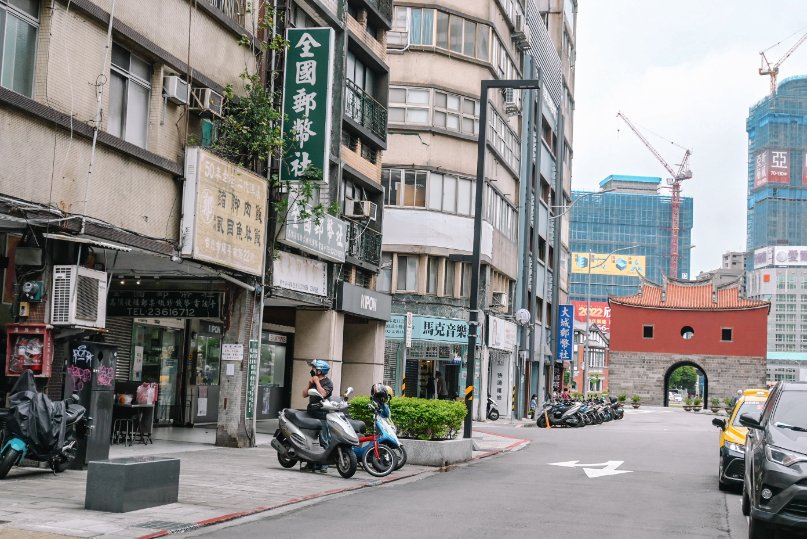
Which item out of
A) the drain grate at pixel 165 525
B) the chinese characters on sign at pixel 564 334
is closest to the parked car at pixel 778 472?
the drain grate at pixel 165 525

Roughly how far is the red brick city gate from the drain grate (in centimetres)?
7701

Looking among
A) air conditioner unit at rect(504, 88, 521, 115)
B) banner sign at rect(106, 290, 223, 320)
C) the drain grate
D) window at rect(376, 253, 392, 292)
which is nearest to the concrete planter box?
banner sign at rect(106, 290, 223, 320)

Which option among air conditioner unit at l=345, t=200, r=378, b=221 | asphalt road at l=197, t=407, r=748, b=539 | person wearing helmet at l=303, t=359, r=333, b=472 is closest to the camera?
asphalt road at l=197, t=407, r=748, b=539

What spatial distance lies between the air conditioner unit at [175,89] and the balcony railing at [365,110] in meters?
9.82

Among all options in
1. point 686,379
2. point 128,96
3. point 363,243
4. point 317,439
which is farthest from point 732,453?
point 686,379

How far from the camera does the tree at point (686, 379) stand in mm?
165375

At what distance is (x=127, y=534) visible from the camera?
973 cm

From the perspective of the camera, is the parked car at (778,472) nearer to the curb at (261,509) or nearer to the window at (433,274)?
the curb at (261,509)

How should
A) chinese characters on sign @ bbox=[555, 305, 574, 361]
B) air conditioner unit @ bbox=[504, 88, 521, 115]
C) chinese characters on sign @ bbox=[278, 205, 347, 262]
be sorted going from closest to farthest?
1. chinese characters on sign @ bbox=[278, 205, 347, 262]
2. air conditioner unit @ bbox=[504, 88, 521, 115]
3. chinese characters on sign @ bbox=[555, 305, 574, 361]

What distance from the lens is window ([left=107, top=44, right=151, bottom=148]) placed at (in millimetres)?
16328

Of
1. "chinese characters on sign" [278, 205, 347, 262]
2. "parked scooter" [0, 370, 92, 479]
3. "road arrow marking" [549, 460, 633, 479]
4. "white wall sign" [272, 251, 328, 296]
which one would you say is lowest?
"road arrow marking" [549, 460, 633, 479]

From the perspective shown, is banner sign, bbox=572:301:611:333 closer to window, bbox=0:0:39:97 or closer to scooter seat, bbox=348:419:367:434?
scooter seat, bbox=348:419:367:434

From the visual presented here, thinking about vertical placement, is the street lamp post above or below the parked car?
above

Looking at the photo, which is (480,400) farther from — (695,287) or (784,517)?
(695,287)
